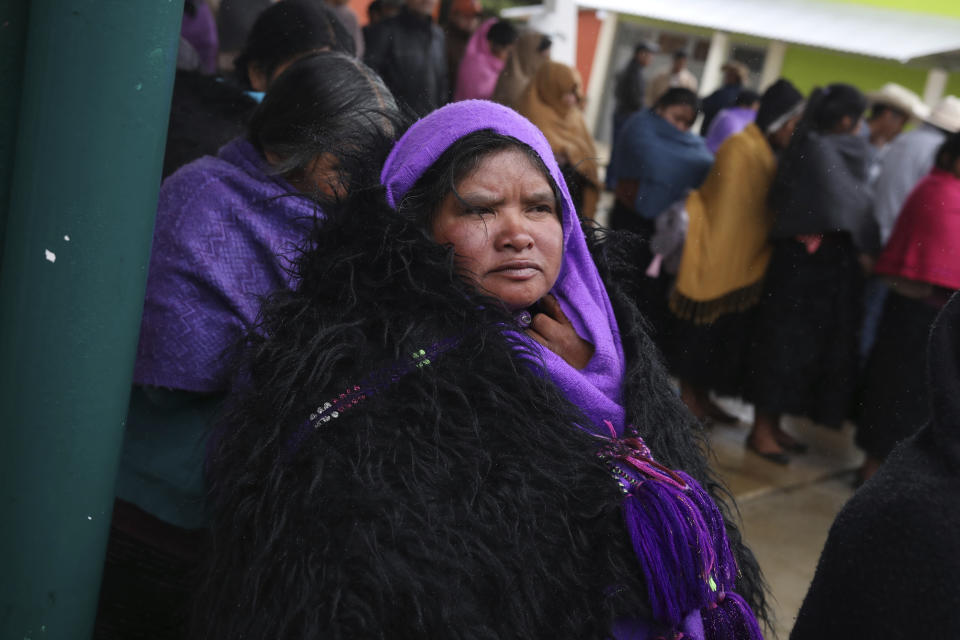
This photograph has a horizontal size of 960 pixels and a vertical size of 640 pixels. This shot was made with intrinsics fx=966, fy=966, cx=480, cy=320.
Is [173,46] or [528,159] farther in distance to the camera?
[528,159]

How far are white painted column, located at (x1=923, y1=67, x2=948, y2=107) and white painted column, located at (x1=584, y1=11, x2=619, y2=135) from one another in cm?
715

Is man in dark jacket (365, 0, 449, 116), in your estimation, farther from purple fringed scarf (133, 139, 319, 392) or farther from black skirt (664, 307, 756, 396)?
purple fringed scarf (133, 139, 319, 392)

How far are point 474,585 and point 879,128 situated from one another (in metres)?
6.54

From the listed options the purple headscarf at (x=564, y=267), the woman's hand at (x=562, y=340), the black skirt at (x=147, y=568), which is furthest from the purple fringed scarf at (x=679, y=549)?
the black skirt at (x=147, y=568)

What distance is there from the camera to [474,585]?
141cm

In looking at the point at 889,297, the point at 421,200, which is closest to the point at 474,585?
the point at 421,200

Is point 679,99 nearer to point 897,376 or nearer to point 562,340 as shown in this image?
point 897,376

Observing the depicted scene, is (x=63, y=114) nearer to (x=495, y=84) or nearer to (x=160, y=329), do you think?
(x=160, y=329)

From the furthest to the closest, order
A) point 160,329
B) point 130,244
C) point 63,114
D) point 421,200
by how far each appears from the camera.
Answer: point 160,329 < point 421,200 < point 130,244 < point 63,114

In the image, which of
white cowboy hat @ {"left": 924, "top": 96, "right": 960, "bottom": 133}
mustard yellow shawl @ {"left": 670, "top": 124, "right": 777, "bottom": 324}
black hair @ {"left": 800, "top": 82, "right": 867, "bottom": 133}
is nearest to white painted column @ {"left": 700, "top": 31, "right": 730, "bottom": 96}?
white cowboy hat @ {"left": 924, "top": 96, "right": 960, "bottom": 133}

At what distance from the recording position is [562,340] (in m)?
1.79

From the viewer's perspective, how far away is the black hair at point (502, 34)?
23.9 feet

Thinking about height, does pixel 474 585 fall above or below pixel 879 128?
below

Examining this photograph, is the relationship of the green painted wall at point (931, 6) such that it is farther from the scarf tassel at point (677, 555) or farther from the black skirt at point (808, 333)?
the scarf tassel at point (677, 555)
